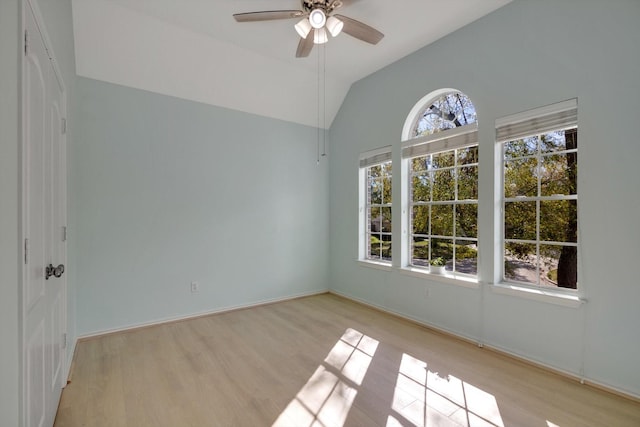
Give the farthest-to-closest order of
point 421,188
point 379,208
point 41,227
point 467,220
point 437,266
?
1. point 379,208
2. point 421,188
3. point 437,266
4. point 467,220
5. point 41,227

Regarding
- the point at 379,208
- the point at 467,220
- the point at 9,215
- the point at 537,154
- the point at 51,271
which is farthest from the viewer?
the point at 379,208

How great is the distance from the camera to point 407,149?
3777mm

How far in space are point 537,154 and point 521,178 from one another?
250mm

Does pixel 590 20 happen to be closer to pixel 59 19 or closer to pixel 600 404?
pixel 600 404

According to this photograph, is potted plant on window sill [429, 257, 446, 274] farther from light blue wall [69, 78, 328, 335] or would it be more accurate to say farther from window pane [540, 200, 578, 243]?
light blue wall [69, 78, 328, 335]

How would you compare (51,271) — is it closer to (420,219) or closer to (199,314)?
(199,314)

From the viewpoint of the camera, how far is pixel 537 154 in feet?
8.95

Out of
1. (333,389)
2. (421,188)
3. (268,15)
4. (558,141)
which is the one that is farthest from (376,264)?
(268,15)

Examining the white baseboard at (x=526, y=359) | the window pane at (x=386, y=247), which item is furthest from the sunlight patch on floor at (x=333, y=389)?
the window pane at (x=386, y=247)

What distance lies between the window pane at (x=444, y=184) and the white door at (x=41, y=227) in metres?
3.55

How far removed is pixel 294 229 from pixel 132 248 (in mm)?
2230

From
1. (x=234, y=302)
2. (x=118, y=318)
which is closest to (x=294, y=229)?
(x=234, y=302)

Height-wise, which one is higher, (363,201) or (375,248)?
(363,201)

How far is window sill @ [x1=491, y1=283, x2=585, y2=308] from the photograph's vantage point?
7.87 ft
